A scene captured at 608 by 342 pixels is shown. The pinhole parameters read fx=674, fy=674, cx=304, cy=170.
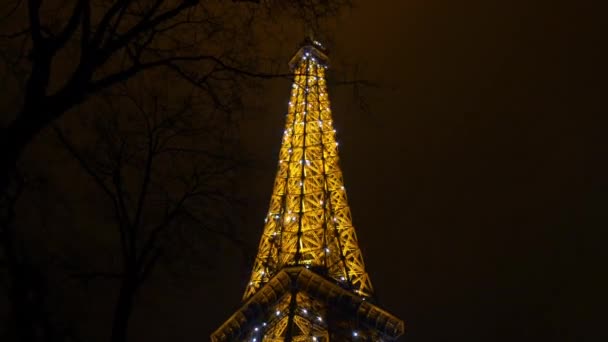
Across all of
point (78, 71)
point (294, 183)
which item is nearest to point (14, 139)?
point (78, 71)

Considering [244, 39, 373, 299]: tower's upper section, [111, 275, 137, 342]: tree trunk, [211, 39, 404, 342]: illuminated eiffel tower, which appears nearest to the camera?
[111, 275, 137, 342]: tree trunk

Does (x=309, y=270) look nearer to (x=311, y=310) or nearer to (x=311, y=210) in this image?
(x=311, y=310)

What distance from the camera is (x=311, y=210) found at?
109 ft

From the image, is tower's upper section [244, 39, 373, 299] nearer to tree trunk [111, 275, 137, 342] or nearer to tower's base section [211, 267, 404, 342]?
tower's base section [211, 267, 404, 342]

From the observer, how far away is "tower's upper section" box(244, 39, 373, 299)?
30234mm

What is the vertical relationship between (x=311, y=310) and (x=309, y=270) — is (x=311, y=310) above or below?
below

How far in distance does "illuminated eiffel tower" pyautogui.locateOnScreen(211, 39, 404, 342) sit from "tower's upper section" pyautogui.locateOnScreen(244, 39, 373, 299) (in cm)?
5

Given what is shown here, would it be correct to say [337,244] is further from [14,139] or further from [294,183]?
[14,139]

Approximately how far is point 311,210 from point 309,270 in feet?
18.0

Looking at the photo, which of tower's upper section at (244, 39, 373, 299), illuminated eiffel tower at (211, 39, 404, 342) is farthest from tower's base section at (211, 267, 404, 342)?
tower's upper section at (244, 39, 373, 299)

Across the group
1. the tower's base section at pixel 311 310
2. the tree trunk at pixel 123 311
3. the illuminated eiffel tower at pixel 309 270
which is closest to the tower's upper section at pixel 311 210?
the illuminated eiffel tower at pixel 309 270

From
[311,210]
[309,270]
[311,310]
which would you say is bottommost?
[311,310]

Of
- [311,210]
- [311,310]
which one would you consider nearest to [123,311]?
[311,310]

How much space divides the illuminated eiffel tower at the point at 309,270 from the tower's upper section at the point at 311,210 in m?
0.05
